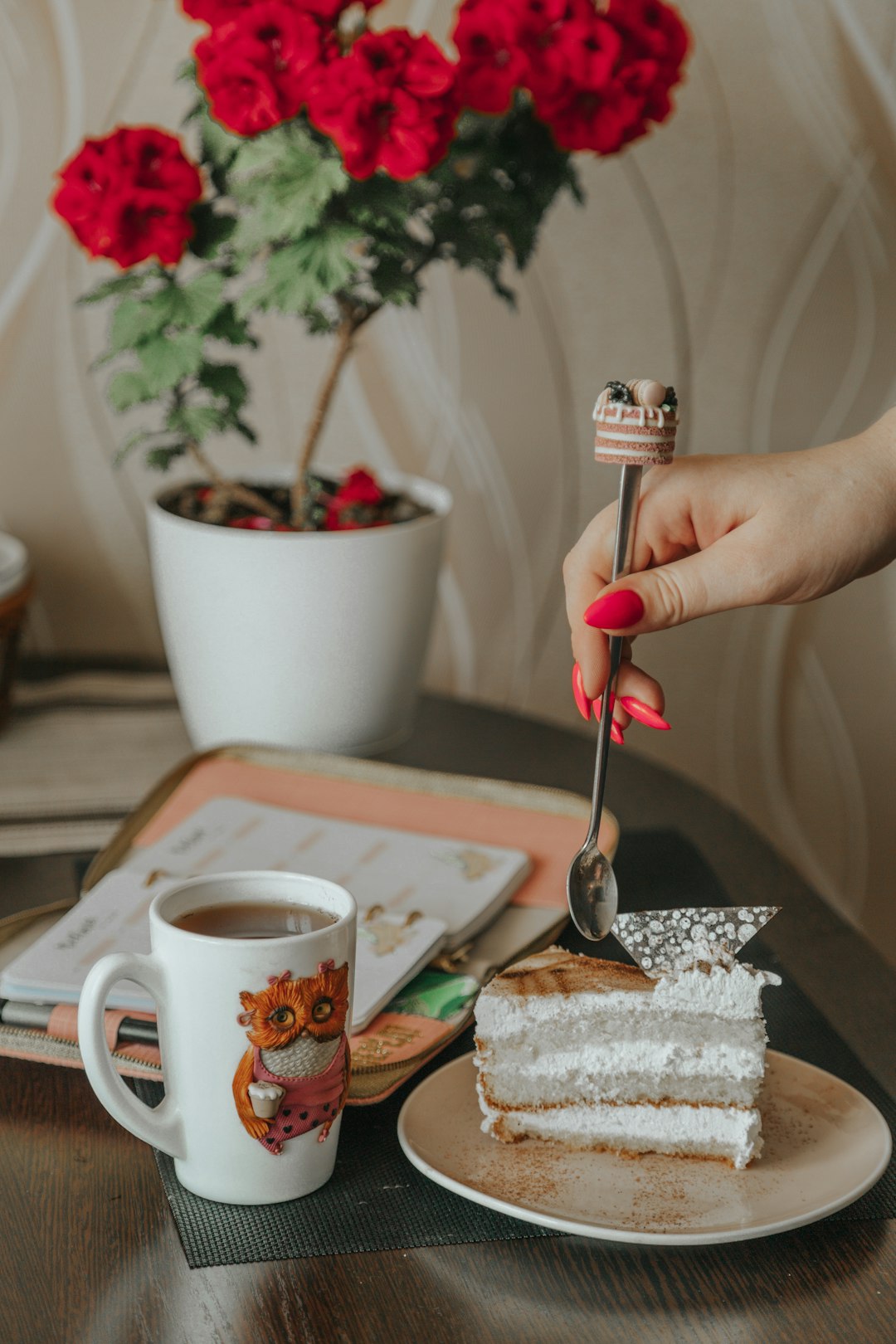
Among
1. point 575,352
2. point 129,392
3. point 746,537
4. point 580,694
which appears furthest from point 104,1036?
point 575,352

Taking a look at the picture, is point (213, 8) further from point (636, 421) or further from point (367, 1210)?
point (367, 1210)

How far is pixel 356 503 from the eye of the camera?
1.10 m

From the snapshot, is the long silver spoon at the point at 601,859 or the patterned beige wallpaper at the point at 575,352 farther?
the patterned beige wallpaper at the point at 575,352

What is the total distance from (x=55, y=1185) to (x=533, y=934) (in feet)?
1.10

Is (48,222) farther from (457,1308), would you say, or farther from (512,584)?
(457,1308)

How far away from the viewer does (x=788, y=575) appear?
747 mm

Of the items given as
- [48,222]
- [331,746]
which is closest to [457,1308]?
[331,746]

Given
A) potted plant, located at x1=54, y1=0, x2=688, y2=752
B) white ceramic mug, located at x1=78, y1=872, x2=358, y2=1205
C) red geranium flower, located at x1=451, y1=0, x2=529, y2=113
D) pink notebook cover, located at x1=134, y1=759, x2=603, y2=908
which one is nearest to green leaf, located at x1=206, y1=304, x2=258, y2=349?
potted plant, located at x1=54, y1=0, x2=688, y2=752

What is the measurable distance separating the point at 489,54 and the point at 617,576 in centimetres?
49

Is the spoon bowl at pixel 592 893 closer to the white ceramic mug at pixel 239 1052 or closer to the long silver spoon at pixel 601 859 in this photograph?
the long silver spoon at pixel 601 859

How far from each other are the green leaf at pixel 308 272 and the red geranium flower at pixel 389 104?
63 mm

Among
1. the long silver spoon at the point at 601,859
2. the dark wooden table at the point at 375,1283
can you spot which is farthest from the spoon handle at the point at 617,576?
the dark wooden table at the point at 375,1283

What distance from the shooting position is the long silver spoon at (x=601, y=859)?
682 millimetres

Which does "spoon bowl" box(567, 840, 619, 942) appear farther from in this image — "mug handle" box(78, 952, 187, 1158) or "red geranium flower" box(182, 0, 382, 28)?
"red geranium flower" box(182, 0, 382, 28)
